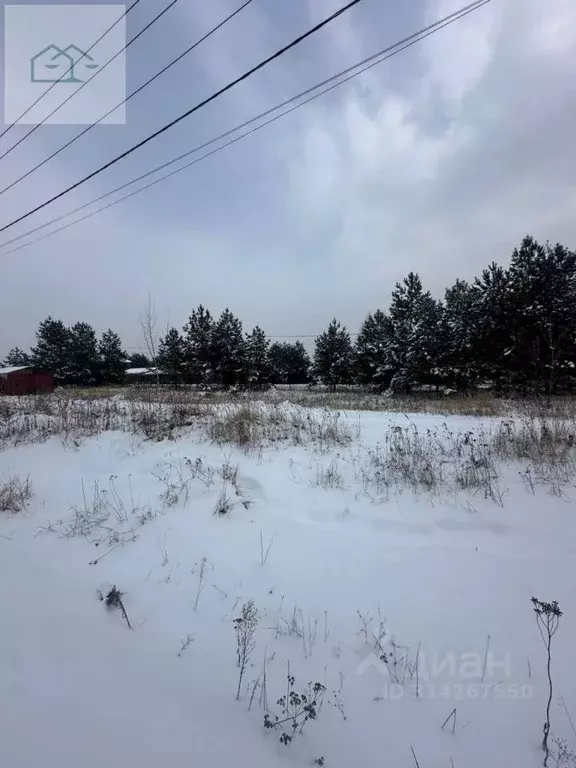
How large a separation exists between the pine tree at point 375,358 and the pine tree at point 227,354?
11.7 metres

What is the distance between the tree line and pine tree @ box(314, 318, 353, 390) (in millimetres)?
105

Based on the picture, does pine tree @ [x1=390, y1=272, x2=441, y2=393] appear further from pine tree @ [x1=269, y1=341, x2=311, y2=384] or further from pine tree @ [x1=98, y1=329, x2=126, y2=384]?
pine tree @ [x1=98, y1=329, x2=126, y2=384]

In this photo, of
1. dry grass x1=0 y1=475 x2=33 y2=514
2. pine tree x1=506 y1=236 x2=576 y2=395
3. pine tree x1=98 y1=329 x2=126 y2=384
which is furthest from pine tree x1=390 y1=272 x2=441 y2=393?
pine tree x1=98 y1=329 x2=126 y2=384

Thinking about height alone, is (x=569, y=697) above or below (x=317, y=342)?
below

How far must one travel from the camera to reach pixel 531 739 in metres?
1.81

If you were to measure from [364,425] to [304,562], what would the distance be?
468cm

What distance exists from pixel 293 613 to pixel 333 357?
3457 cm

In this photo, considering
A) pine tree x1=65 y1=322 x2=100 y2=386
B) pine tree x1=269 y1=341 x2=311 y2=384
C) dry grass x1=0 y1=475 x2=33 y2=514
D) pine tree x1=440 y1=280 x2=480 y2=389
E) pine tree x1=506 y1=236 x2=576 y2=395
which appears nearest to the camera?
dry grass x1=0 y1=475 x2=33 y2=514

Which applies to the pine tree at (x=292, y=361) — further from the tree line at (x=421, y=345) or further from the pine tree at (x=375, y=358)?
the pine tree at (x=375, y=358)

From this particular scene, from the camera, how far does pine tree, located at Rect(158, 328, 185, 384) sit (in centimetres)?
3619

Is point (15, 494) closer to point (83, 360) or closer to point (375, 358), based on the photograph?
point (375, 358)

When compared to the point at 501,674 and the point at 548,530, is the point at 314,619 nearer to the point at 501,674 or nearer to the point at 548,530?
the point at 501,674

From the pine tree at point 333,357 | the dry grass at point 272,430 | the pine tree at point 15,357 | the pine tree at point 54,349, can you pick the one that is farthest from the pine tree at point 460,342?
the pine tree at point 15,357

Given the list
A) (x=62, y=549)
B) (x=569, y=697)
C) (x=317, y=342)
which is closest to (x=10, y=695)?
(x=62, y=549)
